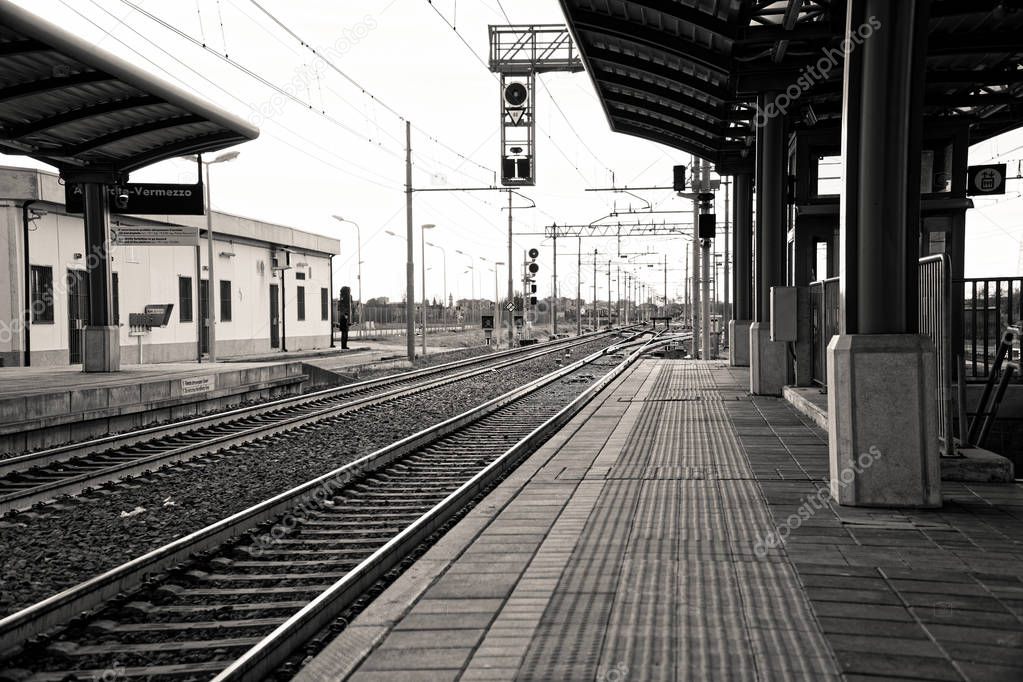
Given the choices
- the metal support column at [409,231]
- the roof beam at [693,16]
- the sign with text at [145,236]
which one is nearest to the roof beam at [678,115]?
the roof beam at [693,16]

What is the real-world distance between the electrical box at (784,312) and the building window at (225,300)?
26036 millimetres

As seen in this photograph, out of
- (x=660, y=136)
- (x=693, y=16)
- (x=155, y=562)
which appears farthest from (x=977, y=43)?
(x=155, y=562)

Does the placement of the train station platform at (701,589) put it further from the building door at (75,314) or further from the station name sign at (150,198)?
the building door at (75,314)

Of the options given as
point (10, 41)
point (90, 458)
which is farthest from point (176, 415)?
point (10, 41)

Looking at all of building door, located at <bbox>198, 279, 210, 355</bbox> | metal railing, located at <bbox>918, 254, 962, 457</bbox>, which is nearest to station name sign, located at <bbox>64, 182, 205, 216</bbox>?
metal railing, located at <bbox>918, 254, 962, 457</bbox>

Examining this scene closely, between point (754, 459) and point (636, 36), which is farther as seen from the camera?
point (636, 36)

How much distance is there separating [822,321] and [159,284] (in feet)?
77.2

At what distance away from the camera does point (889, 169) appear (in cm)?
660

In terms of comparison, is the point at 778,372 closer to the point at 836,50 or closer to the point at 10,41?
the point at 836,50

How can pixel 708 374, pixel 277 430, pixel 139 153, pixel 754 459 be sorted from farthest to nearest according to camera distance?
pixel 708 374
pixel 139 153
pixel 277 430
pixel 754 459

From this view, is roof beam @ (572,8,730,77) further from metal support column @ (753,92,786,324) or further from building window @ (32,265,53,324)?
building window @ (32,265,53,324)

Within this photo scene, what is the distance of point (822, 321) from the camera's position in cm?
1333

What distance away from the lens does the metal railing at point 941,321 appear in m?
7.20

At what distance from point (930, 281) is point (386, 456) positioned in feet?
18.8
